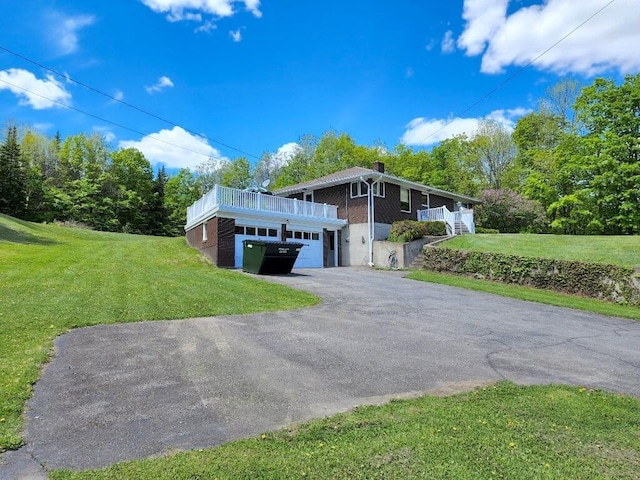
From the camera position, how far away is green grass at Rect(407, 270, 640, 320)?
1149 centimetres

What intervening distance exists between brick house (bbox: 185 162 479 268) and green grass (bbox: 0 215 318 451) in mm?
2413

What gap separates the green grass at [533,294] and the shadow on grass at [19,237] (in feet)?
66.6

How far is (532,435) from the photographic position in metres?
3.32

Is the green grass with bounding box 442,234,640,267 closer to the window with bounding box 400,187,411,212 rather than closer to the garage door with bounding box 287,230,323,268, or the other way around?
the window with bounding box 400,187,411,212

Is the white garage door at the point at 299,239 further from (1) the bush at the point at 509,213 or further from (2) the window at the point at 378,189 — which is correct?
(1) the bush at the point at 509,213

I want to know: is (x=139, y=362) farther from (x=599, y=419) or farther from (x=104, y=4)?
(x=104, y=4)

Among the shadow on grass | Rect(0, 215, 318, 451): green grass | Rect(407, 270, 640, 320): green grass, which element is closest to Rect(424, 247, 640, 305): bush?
Rect(407, 270, 640, 320): green grass

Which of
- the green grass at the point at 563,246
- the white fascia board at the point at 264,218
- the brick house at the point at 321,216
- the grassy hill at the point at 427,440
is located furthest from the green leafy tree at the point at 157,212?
the grassy hill at the point at 427,440

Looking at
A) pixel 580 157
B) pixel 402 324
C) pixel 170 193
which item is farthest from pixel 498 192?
pixel 170 193

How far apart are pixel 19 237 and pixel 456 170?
39.2 metres

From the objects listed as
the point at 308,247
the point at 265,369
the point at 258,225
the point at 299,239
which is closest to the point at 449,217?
the point at 308,247

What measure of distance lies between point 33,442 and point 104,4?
1550 cm

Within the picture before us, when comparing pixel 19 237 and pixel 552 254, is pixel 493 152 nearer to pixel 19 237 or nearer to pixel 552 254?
pixel 552 254

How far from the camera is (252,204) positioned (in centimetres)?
1889
